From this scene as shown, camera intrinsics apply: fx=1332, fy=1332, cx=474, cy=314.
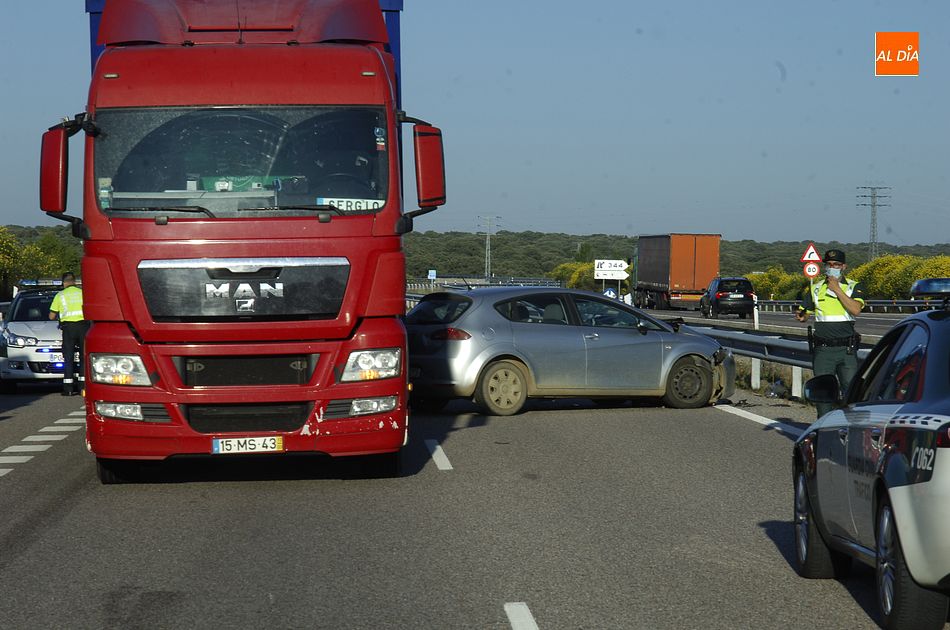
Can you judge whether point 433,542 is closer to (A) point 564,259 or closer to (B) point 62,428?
(B) point 62,428

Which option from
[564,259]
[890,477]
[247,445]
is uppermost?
[890,477]

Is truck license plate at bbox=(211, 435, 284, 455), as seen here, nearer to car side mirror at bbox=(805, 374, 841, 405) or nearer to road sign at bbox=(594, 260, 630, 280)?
car side mirror at bbox=(805, 374, 841, 405)

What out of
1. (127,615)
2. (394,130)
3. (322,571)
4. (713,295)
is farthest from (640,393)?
(713,295)

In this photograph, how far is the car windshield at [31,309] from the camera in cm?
2112

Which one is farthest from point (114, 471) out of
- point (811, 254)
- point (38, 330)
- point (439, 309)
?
point (811, 254)

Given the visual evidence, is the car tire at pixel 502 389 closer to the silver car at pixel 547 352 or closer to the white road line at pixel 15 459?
the silver car at pixel 547 352

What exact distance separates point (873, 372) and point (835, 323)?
691 cm

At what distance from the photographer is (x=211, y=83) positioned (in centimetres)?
985

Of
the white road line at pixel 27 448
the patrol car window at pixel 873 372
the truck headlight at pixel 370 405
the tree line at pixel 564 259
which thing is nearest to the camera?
the patrol car window at pixel 873 372

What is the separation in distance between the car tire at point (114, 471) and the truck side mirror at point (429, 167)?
3.05 metres

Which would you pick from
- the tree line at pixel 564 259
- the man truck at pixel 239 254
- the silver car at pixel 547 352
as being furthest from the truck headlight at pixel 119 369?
the tree line at pixel 564 259

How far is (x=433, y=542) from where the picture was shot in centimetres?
788

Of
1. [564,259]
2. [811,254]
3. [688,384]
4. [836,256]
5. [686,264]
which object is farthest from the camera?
[564,259]

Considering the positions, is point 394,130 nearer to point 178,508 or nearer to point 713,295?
point 178,508
